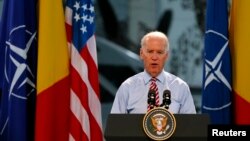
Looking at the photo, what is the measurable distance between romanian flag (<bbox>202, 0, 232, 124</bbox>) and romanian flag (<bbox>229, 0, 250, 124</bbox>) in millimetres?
53

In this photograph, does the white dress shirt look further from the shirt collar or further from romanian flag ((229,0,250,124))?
romanian flag ((229,0,250,124))

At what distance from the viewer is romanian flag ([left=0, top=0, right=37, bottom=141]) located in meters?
4.10

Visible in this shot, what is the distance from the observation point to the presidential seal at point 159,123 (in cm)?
248

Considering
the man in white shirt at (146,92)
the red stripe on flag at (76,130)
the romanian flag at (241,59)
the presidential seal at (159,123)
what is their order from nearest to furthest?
1. the presidential seal at (159,123)
2. the man in white shirt at (146,92)
3. the romanian flag at (241,59)
4. the red stripe on flag at (76,130)

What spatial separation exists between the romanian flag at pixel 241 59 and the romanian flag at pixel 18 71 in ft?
4.98

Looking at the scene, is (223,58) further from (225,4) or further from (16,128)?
(16,128)

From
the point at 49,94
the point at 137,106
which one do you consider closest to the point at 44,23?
the point at 49,94

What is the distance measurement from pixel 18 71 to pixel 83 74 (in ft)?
1.60

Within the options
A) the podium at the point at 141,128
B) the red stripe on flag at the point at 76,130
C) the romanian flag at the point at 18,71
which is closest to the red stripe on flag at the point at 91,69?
the red stripe on flag at the point at 76,130

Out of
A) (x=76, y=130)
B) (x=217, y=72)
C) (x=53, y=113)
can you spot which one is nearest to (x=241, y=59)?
(x=217, y=72)

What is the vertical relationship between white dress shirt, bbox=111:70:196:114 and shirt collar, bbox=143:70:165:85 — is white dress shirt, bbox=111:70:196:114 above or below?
below

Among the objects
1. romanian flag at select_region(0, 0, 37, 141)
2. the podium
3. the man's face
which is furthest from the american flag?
the podium

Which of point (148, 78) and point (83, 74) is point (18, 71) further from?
point (148, 78)

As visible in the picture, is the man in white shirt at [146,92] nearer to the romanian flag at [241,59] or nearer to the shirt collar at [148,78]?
the shirt collar at [148,78]
